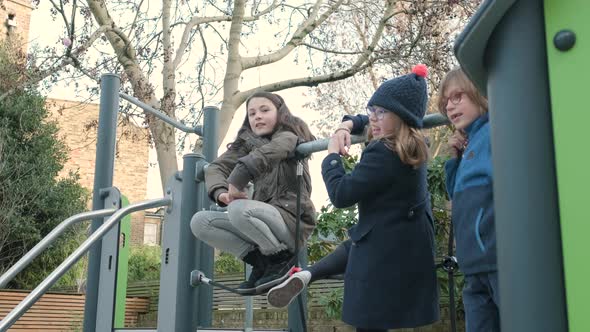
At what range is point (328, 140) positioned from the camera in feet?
8.57

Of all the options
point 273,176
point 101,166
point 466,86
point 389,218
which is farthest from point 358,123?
point 101,166

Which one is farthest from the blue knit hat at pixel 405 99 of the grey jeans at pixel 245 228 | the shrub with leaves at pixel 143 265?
the shrub with leaves at pixel 143 265

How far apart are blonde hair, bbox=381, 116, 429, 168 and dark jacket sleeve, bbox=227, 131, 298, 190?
0.64 metres

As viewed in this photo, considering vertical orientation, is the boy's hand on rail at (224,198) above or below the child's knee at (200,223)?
above

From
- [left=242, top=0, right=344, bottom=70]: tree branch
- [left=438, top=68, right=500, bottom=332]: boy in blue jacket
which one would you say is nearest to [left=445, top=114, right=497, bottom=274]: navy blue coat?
[left=438, top=68, right=500, bottom=332]: boy in blue jacket

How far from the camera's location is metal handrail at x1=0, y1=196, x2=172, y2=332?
241 cm

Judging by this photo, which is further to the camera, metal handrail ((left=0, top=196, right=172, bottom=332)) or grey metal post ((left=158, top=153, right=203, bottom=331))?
grey metal post ((left=158, top=153, right=203, bottom=331))

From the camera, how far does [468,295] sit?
1804mm

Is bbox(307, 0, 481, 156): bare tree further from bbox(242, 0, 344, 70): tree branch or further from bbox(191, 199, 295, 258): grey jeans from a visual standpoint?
bbox(191, 199, 295, 258): grey jeans

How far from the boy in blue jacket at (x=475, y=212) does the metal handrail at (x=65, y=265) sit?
1.41 meters

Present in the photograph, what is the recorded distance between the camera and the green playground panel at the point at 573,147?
2.18 feet

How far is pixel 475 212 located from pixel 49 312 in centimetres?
869

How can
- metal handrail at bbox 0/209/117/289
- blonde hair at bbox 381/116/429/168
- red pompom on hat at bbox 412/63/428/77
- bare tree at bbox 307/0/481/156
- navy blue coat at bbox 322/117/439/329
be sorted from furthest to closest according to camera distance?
bare tree at bbox 307/0/481/156 → metal handrail at bbox 0/209/117/289 → red pompom on hat at bbox 412/63/428/77 → blonde hair at bbox 381/116/429/168 → navy blue coat at bbox 322/117/439/329

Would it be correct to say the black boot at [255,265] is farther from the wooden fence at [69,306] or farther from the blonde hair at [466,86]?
the wooden fence at [69,306]
